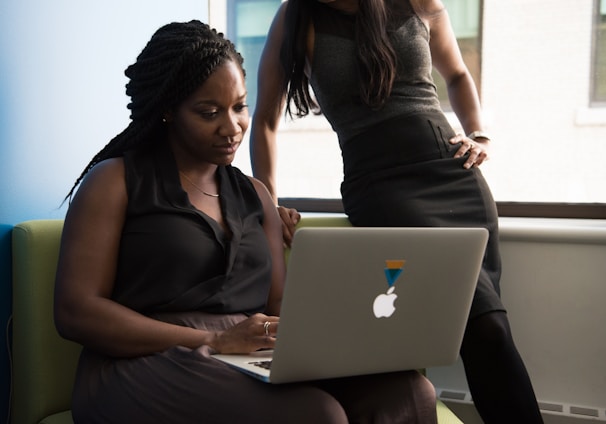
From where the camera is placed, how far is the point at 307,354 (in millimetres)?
1086

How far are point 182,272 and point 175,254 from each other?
36 mm

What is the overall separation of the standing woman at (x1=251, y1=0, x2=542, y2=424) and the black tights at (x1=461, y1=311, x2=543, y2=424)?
2cm

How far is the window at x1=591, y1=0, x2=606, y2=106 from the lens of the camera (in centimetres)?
264

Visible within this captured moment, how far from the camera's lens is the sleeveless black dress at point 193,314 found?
1164mm

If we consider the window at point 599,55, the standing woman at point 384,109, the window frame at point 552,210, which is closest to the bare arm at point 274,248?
the standing woman at point 384,109

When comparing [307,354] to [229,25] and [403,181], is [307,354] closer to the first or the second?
[403,181]

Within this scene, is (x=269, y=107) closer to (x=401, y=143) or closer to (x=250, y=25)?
(x=401, y=143)

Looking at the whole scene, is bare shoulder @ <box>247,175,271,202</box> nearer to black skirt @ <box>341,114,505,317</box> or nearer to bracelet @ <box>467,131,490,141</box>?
black skirt @ <box>341,114,505,317</box>

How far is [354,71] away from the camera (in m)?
1.78

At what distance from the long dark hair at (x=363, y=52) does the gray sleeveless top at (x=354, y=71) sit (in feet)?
0.09

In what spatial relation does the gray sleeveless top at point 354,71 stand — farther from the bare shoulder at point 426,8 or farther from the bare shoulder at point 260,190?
the bare shoulder at point 260,190

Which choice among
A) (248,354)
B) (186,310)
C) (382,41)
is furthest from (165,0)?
(248,354)

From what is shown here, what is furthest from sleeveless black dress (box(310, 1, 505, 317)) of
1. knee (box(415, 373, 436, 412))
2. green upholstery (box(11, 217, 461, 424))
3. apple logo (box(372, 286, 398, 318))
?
green upholstery (box(11, 217, 461, 424))

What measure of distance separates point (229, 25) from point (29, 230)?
180 cm
